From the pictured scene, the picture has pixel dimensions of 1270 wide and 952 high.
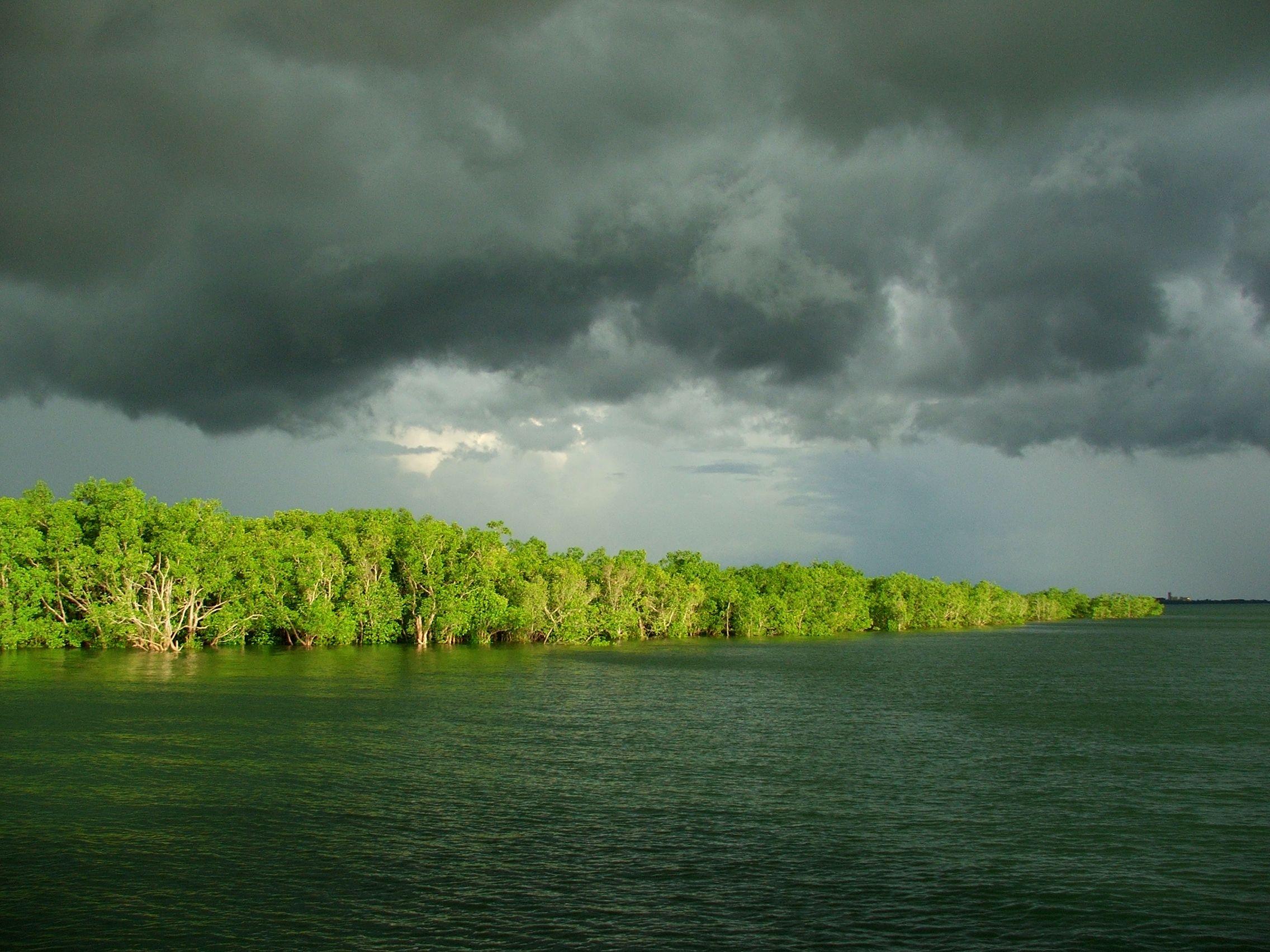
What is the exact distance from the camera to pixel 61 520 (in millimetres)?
91375

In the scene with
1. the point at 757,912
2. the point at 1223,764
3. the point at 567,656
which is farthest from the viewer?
the point at 567,656

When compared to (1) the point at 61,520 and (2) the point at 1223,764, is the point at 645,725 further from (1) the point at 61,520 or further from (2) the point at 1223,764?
(1) the point at 61,520

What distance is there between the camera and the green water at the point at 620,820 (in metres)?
21.0

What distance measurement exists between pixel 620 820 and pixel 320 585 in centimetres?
8713

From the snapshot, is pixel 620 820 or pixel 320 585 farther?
pixel 320 585

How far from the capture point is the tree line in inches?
3617

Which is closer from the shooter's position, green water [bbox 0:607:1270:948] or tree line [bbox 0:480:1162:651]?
green water [bbox 0:607:1270:948]

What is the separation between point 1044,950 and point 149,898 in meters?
20.7

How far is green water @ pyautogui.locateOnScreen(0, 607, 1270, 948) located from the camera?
21.0 m

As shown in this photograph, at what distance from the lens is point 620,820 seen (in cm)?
2919

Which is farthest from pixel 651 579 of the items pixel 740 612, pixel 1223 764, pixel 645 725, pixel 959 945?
pixel 959 945

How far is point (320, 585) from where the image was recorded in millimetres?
108125

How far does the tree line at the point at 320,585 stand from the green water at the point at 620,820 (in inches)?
1269

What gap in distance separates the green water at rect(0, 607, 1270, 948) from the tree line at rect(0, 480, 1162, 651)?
32.2 metres
